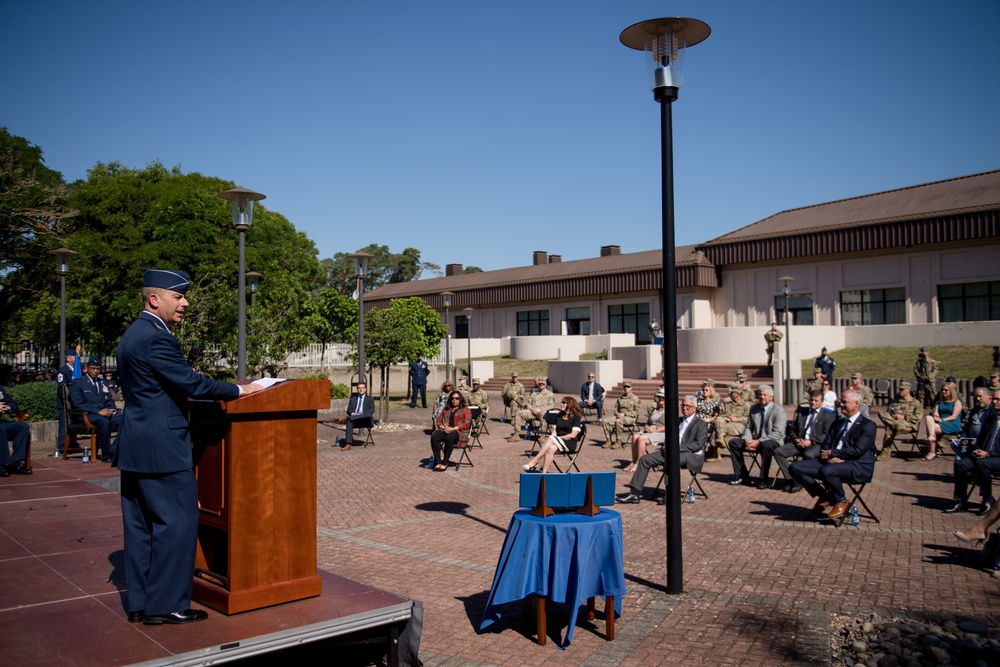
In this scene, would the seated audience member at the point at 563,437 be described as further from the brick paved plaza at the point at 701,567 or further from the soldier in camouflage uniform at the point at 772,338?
the soldier in camouflage uniform at the point at 772,338

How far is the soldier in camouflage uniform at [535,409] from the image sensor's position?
16.9m

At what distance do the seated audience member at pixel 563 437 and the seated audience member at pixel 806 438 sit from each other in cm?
285

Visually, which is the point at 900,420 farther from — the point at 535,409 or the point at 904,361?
the point at 904,361

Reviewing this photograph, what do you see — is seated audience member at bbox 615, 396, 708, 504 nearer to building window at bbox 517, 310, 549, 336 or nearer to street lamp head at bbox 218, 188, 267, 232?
street lamp head at bbox 218, 188, 267, 232

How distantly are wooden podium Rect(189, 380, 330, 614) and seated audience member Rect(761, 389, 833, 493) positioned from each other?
8.27 meters

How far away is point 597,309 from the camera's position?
145ft

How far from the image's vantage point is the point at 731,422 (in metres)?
14.6

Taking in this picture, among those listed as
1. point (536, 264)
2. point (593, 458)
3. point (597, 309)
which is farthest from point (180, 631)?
point (536, 264)

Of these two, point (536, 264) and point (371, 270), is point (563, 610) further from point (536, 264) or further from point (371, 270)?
point (371, 270)

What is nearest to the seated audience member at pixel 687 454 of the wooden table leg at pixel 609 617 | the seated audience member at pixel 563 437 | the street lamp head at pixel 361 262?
the seated audience member at pixel 563 437

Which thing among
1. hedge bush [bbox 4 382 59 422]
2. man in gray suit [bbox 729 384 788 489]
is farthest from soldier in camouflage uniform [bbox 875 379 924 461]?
hedge bush [bbox 4 382 59 422]

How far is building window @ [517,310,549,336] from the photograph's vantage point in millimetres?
47319

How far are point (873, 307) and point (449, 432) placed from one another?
89.5 ft

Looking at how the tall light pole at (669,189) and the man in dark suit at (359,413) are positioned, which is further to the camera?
the man in dark suit at (359,413)
